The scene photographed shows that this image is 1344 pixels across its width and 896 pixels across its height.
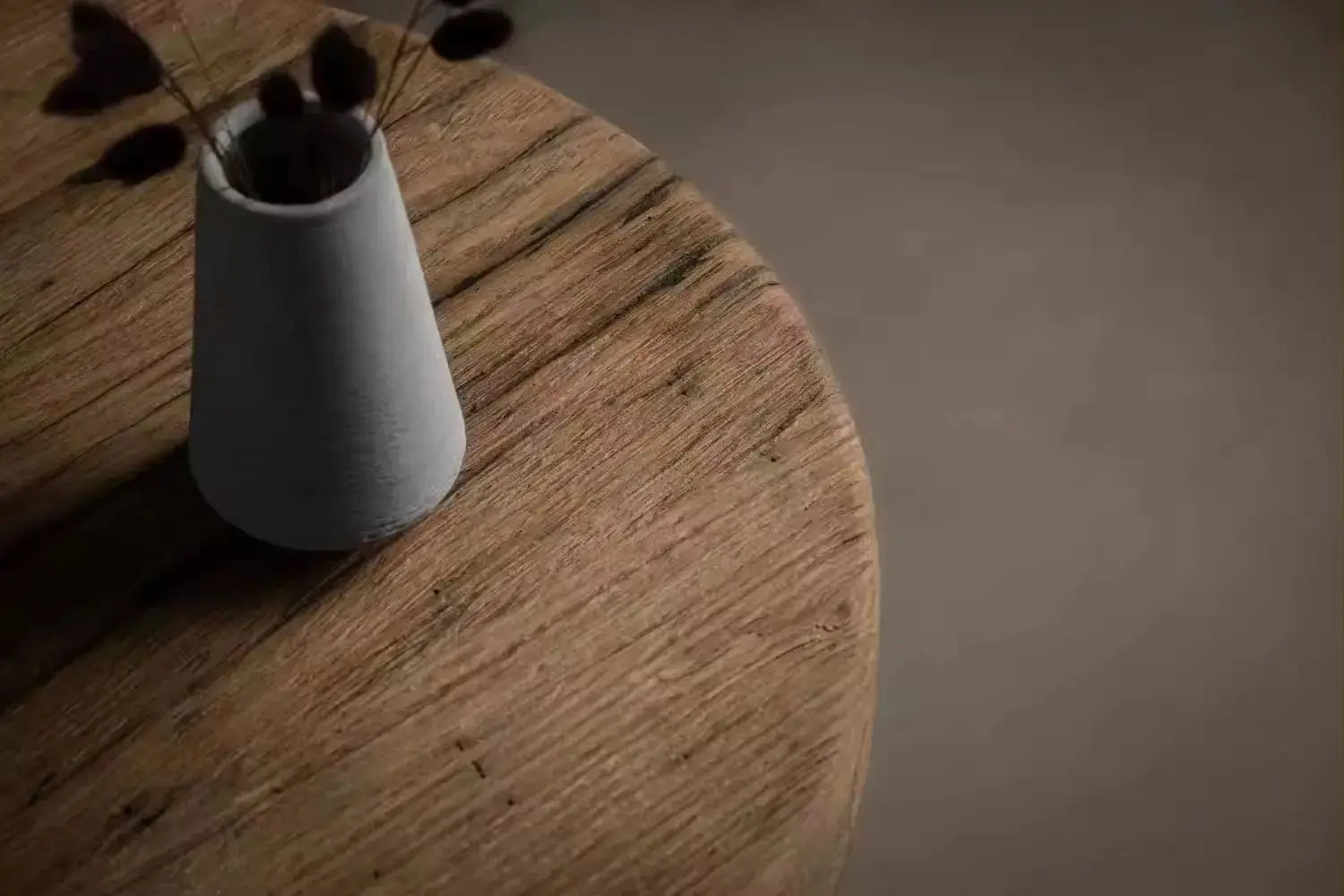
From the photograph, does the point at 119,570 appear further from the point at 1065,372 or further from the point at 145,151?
the point at 1065,372

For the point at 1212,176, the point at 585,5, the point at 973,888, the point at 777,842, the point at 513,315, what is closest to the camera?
the point at 777,842

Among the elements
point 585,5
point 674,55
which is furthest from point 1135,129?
point 585,5

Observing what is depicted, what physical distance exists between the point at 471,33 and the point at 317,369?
0.49 feet

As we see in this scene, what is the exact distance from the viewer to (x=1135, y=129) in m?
1.59

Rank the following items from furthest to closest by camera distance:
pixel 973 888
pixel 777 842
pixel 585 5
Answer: pixel 585 5
pixel 973 888
pixel 777 842

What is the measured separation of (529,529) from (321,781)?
16 centimetres

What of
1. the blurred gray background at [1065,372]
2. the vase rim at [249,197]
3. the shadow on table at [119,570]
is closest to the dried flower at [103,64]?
the vase rim at [249,197]

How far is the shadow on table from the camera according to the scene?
2.15 feet

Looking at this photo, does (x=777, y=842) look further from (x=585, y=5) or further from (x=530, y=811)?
(x=585, y=5)

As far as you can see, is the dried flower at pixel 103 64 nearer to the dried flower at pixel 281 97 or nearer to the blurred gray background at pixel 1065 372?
the dried flower at pixel 281 97

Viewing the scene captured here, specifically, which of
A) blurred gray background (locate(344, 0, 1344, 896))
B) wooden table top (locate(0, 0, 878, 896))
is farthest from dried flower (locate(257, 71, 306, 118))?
blurred gray background (locate(344, 0, 1344, 896))

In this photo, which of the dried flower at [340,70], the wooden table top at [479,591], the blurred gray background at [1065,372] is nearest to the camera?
the dried flower at [340,70]

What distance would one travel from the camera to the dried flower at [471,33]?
1.84ft

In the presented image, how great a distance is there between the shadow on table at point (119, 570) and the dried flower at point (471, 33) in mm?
258
